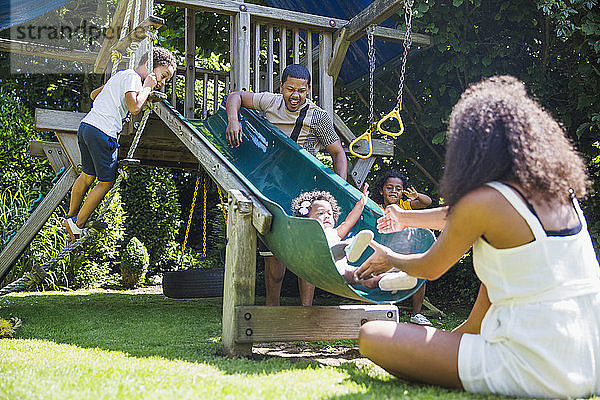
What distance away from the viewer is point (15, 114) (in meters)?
8.05

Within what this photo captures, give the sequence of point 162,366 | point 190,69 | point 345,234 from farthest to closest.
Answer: point 190,69 < point 345,234 < point 162,366

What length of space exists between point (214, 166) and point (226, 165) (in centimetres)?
9

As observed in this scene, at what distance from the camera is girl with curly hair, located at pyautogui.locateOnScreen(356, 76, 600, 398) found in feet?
6.14

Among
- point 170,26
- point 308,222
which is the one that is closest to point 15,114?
point 170,26

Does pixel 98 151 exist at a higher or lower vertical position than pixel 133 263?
higher

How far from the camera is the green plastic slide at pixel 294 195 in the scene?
2.65 metres

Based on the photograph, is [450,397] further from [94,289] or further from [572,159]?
[94,289]

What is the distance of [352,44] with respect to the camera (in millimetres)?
6418

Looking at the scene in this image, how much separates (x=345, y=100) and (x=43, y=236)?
4.01 m

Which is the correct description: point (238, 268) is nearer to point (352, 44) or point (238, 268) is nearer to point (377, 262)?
point (377, 262)

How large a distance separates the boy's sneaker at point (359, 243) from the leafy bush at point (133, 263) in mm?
6123

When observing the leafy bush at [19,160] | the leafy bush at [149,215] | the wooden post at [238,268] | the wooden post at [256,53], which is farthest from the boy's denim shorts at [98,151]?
the leafy bush at [149,215]

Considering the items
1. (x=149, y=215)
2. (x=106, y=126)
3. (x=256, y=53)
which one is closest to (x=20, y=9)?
(x=106, y=126)

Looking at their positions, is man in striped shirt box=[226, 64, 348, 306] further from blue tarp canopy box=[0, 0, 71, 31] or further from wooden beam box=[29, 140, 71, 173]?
blue tarp canopy box=[0, 0, 71, 31]
